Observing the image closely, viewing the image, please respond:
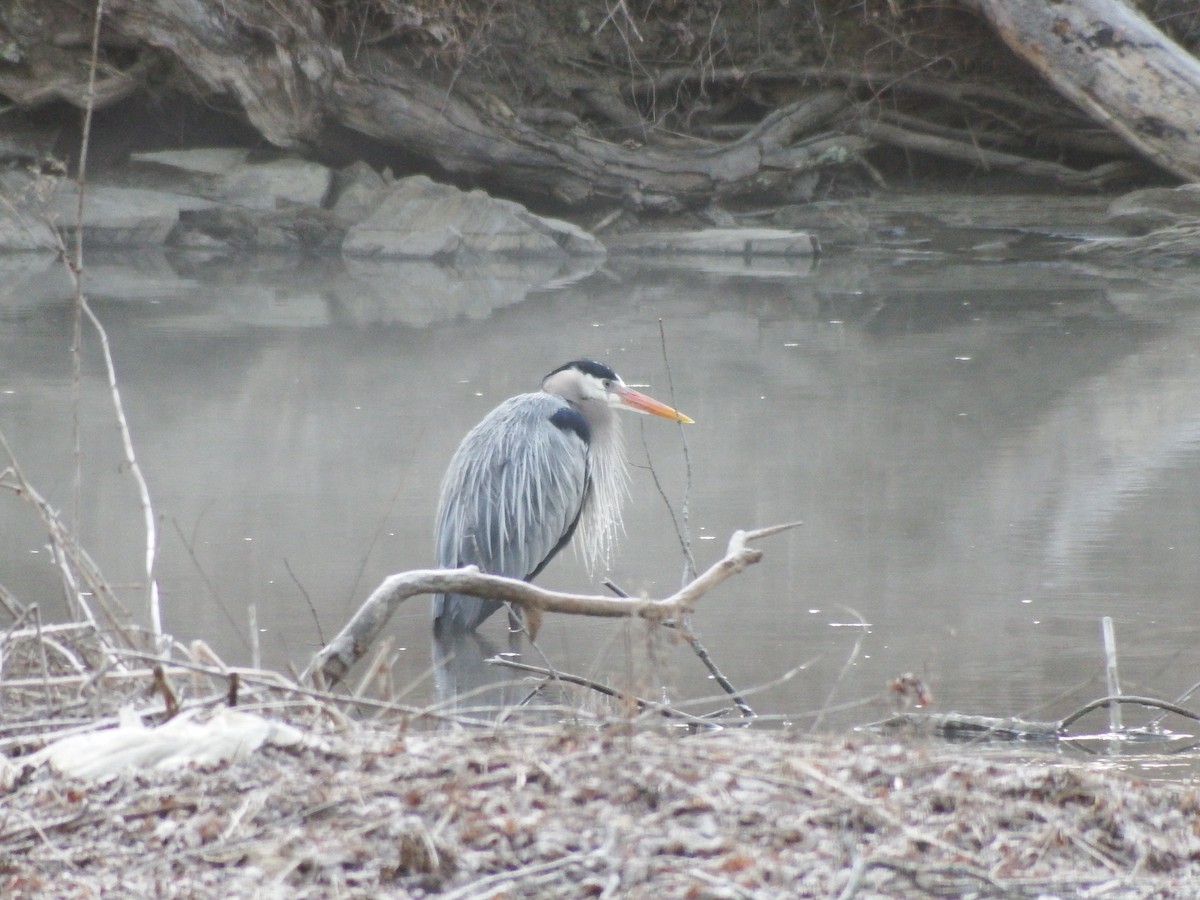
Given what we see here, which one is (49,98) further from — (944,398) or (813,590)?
(813,590)

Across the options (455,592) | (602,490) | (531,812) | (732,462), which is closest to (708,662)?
(455,592)

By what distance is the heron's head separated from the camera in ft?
18.1

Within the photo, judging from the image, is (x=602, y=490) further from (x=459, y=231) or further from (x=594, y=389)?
(x=459, y=231)

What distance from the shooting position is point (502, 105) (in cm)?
1414

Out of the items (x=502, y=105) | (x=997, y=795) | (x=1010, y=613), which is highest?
(x=502, y=105)

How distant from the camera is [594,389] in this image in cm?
551

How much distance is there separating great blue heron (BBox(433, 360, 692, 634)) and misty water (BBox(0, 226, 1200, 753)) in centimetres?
18

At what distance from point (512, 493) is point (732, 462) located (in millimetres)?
1724

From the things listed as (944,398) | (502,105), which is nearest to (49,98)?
(502,105)

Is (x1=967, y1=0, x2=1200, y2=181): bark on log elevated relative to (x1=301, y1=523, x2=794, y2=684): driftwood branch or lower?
elevated

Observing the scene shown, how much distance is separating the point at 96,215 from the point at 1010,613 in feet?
35.9

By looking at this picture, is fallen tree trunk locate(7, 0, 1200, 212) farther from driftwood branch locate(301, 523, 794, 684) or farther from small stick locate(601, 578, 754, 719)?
driftwood branch locate(301, 523, 794, 684)

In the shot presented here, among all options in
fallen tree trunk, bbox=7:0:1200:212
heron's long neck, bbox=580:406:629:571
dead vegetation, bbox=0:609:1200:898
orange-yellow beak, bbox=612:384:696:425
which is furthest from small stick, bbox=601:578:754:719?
fallen tree trunk, bbox=7:0:1200:212

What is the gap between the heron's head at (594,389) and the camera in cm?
551
